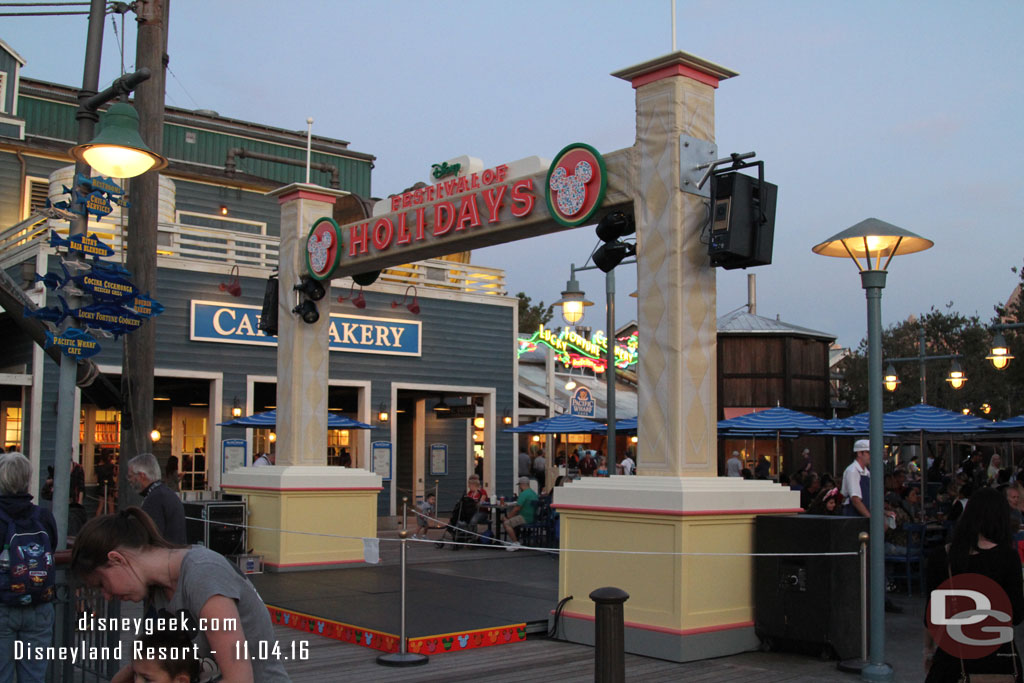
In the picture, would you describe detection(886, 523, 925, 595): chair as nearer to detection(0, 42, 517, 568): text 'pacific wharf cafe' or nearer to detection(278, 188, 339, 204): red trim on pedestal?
detection(278, 188, 339, 204): red trim on pedestal

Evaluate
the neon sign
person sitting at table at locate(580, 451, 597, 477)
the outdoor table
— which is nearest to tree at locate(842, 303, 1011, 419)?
the neon sign

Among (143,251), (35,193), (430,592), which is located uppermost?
(35,193)

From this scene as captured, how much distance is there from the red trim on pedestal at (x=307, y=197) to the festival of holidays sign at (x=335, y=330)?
19.4 feet

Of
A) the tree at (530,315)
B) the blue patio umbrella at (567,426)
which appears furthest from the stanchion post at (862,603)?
the tree at (530,315)

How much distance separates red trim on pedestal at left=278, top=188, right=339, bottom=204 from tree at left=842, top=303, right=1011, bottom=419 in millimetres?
26503

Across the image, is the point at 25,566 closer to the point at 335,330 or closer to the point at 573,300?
the point at 573,300

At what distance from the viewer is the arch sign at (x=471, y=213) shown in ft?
30.9

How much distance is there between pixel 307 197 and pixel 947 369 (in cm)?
3398

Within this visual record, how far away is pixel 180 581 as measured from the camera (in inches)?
123

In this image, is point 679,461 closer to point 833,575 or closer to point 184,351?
point 833,575

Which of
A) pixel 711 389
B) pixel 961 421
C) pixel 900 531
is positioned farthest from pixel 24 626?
pixel 961 421

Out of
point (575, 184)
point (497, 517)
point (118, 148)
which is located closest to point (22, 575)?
point (118, 148)

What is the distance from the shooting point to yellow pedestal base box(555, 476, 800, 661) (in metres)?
8.00

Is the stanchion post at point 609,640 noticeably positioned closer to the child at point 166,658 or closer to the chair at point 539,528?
the child at point 166,658
